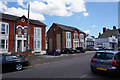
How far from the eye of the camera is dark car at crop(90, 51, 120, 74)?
6.28 metres

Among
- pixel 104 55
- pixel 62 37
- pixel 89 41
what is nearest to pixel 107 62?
pixel 104 55

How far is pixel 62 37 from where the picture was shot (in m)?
34.0

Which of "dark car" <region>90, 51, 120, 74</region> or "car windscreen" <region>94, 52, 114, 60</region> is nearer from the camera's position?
"dark car" <region>90, 51, 120, 74</region>

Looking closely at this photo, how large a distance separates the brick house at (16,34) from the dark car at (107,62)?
17.3 metres

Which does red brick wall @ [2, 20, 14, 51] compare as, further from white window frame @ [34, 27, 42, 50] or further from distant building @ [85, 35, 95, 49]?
distant building @ [85, 35, 95, 49]

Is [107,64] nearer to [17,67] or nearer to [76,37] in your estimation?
[17,67]

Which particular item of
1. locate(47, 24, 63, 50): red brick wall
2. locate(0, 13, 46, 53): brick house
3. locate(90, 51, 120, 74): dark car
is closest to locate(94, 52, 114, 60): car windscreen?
locate(90, 51, 120, 74): dark car

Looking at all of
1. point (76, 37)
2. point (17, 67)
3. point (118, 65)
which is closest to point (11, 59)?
point (17, 67)

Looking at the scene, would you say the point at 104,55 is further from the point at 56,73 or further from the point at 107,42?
the point at 107,42

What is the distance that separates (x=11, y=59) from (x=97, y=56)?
6.77 meters

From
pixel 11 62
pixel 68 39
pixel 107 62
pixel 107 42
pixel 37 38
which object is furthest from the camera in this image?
pixel 107 42

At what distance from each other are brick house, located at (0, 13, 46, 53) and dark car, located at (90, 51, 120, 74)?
17345 millimetres

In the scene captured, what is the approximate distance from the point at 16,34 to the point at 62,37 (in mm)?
15591

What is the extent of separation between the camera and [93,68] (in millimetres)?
7207
